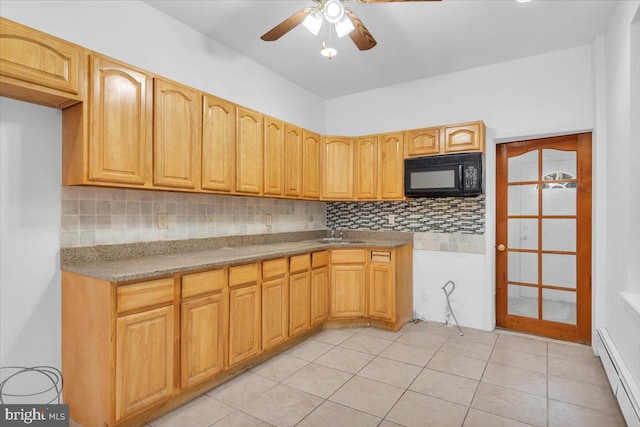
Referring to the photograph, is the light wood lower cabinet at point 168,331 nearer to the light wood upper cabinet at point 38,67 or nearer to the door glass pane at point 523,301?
the light wood upper cabinet at point 38,67

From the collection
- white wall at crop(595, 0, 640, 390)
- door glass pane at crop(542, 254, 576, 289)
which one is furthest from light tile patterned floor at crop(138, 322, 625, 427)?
door glass pane at crop(542, 254, 576, 289)

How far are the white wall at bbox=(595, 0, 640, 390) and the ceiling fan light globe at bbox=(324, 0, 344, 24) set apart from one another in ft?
5.43

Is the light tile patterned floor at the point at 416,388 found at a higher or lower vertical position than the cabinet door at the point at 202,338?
lower

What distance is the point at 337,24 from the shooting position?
2.11 metres

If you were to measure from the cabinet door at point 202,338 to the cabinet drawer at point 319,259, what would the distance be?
1124 mm

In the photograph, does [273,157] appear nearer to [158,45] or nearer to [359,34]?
[158,45]

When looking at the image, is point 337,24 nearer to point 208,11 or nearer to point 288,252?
point 208,11

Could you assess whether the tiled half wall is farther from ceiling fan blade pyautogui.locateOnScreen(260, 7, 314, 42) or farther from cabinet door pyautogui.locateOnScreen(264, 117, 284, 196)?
ceiling fan blade pyautogui.locateOnScreen(260, 7, 314, 42)

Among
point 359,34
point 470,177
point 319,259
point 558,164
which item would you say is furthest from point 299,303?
point 558,164

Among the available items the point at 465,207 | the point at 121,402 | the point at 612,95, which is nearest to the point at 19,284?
the point at 121,402

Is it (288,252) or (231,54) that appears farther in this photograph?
(231,54)

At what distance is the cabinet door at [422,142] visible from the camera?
11.5 ft

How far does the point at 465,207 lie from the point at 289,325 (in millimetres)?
2195

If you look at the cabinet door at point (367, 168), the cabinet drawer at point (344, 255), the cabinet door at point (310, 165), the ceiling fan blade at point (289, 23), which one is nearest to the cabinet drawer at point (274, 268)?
the cabinet drawer at point (344, 255)
